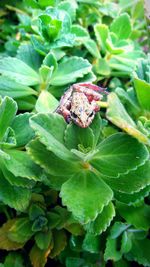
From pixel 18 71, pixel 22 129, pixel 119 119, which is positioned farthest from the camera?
pixel 18 71

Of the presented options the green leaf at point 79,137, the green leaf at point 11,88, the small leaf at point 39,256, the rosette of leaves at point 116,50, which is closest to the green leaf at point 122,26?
the rosette of leaves at point 116,50

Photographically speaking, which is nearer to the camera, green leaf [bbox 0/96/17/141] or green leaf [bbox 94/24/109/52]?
green leaf [bbox 0/96/17/141]

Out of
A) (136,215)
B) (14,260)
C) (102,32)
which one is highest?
(102,32)

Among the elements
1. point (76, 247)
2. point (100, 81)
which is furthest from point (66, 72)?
point (76, 247)

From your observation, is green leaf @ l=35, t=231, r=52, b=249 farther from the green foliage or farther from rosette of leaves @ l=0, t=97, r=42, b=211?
rosette of leaves @ l=0, t=97, r=42, b=211

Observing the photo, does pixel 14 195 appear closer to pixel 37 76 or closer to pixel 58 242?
pixel 58 242

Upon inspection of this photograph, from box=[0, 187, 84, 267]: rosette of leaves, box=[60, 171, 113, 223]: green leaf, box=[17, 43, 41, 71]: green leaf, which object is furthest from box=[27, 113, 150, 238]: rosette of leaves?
box=[17, 43, 41, 71]: green leaf

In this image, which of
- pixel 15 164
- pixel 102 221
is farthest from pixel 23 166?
pixel 102 221

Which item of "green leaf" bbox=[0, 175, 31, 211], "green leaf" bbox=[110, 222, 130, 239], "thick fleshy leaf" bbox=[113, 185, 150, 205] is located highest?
"thick fleshy leaf" bbox=[113, 185, 150, 205]
